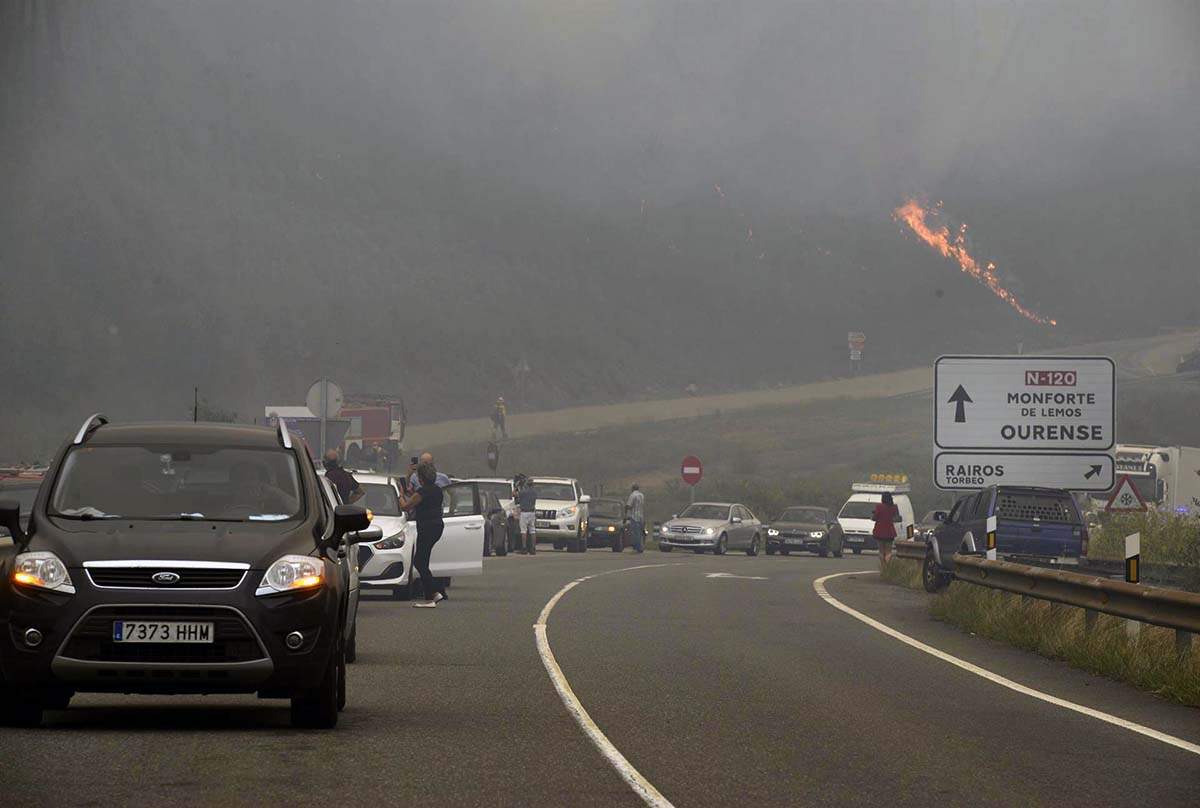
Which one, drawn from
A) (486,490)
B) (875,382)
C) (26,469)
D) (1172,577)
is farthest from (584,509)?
(875,382)

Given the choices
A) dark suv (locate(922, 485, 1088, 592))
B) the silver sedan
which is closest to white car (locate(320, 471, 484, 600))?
dark suv (locate(922, 485, 1088, 592))

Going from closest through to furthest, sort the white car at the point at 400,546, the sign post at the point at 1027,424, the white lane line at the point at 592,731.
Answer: the white lane line at the point at 592,731 → the white car at the point at 400,546 → the sign post at the point at 1027,424

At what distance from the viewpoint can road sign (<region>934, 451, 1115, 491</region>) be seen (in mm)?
29891

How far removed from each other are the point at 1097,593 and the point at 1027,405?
12501 millimetres

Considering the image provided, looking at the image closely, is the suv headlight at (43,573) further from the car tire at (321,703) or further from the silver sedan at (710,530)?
the silver sedan at (710,530)

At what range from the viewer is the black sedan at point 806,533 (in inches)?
2183

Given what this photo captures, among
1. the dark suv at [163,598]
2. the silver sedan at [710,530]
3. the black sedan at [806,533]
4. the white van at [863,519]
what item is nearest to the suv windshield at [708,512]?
the silver sedan at [710,530]

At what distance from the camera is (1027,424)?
3011 centimetres

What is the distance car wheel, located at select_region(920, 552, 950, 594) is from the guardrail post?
15.0m

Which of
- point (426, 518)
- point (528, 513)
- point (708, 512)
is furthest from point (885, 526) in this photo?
point (426, 518)

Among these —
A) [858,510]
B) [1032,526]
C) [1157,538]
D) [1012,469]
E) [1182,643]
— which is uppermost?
[1012,469]

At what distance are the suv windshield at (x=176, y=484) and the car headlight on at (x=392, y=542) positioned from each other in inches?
467

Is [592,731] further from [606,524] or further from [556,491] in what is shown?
[606,524]

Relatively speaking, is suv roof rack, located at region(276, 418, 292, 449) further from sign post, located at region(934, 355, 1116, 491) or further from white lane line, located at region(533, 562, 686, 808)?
sign post, located at region(934, 355, 1116, 491)
